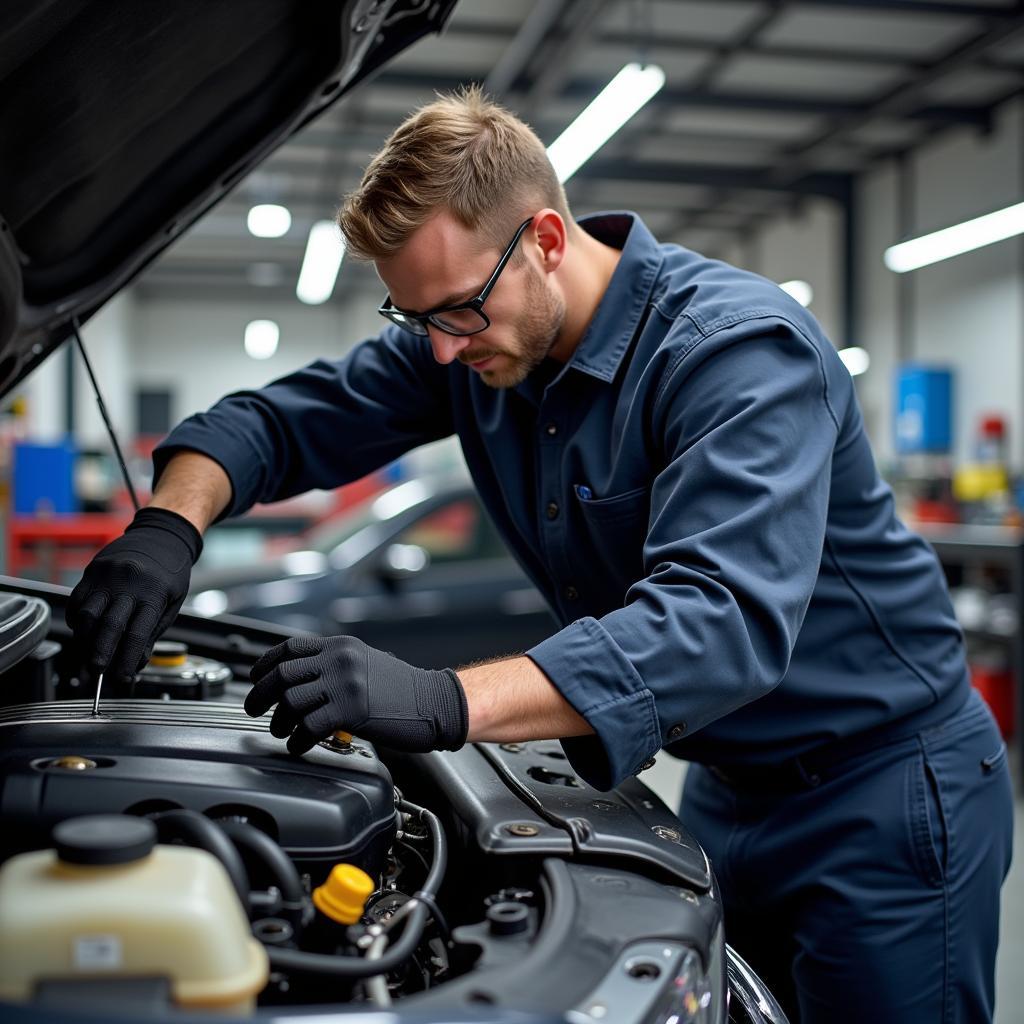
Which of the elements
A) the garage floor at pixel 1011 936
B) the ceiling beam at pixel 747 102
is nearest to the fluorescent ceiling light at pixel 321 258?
the ceiling beam at pixel 747 102

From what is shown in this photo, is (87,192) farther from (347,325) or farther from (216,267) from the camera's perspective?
(347,325)

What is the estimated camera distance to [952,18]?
6.76 metres

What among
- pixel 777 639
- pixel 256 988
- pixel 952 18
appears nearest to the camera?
pixel 256 988

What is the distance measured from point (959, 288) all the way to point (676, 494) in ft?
29.6

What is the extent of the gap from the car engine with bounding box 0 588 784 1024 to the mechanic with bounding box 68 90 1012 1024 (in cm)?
10

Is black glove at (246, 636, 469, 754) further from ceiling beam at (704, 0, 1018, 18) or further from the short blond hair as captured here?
ceiling beam at (704, 0, 1018, 18)

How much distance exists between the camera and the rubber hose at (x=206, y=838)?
84 centimetres

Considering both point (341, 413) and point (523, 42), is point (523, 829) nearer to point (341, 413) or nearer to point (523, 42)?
point (341, 413)

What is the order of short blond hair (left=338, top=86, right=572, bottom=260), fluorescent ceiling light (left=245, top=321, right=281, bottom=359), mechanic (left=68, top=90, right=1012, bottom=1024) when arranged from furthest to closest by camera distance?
→ fluorescent ceiling light (left=245, top=321, right=281, bottom=359)
short blond hair (left=338, top=86, right=572, bottom=260)
mechanic (left=68, top=90, right=1012, bottom=1024)

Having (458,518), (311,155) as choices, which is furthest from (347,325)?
(458,518)

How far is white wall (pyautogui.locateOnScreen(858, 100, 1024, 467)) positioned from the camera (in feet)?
28.0

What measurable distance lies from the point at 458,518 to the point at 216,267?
12025 millimetres

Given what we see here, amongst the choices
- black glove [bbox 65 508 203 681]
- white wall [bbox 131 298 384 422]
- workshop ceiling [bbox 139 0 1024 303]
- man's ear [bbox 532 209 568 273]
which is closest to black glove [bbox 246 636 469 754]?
black glove [bbox 65 508 203 681]

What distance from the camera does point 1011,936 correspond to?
2877mm
